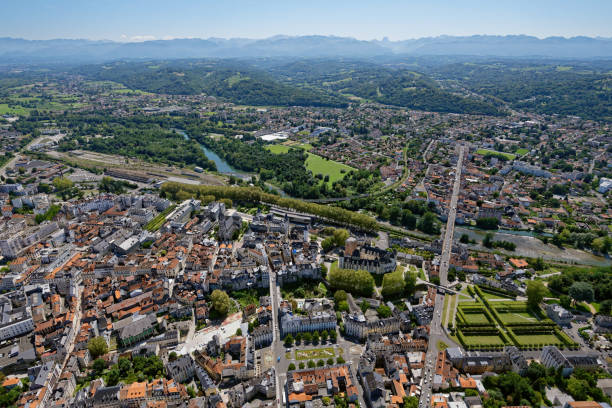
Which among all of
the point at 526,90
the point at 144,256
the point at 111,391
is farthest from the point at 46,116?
the point at 526,90

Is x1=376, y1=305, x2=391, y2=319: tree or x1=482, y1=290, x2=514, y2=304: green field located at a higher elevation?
x1=376, y1=305, x2=391, y2=319: tree

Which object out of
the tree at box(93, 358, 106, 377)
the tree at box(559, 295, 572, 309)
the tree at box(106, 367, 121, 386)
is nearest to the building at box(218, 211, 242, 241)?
the tree at box(93, 358, 106, 377)

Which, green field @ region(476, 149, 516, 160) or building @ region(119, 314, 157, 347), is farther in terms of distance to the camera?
green field @ region(476, 149, 516, 160)

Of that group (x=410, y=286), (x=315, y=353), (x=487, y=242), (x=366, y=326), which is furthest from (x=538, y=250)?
(x=315, y=353)

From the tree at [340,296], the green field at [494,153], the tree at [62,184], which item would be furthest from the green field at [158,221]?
the green field at [494,153]

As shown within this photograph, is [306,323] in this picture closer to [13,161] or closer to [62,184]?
[62,184]

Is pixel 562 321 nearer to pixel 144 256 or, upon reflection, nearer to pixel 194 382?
pixel 194 382

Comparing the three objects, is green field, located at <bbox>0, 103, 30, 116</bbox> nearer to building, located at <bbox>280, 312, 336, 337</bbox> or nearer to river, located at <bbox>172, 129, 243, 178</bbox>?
river, located at <bbox>172, 129, 243, 178</bbox>
